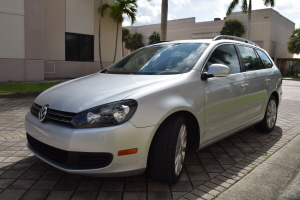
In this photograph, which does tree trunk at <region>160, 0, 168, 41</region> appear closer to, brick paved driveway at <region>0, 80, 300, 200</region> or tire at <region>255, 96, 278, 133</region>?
tire at <region>255, 96, 278, 133</region>

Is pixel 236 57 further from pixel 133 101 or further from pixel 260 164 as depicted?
pixel 133 101

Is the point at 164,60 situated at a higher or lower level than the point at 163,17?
Result: lower

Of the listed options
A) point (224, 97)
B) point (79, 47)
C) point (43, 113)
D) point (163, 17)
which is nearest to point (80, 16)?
point (79, 47)

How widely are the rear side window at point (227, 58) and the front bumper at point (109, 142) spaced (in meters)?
1.52

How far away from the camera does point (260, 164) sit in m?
→ 3.70

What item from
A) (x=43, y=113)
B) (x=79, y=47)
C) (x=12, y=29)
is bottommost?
(x=43, y=113)

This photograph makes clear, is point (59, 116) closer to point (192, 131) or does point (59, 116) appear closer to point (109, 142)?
point (109, 142)

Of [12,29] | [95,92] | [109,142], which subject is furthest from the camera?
[12,29]

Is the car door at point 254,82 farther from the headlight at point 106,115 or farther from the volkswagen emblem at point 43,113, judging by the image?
the volkswagen emblem at point 43,113

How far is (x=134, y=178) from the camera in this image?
3184 millimetres

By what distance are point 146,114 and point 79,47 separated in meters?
16.2

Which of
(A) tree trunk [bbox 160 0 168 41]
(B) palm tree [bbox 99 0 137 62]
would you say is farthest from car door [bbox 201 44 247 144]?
(B) palm tree [bbox 99 0 137 62]

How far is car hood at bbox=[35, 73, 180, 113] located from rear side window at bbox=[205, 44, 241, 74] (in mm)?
800

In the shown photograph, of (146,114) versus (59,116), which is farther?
(59,116)
